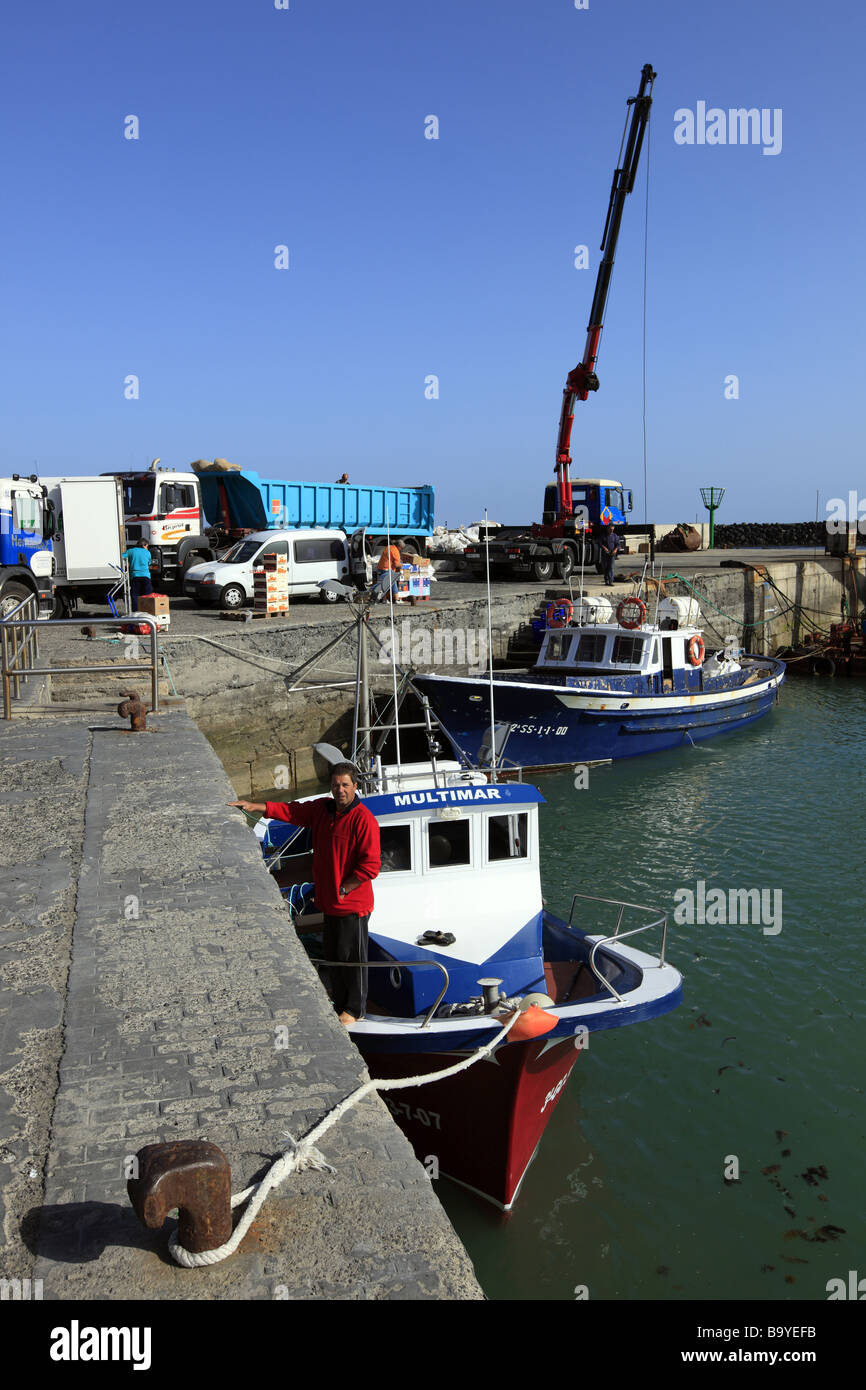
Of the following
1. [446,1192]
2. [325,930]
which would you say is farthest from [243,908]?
[446,1192]

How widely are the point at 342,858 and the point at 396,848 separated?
1879 millimetres

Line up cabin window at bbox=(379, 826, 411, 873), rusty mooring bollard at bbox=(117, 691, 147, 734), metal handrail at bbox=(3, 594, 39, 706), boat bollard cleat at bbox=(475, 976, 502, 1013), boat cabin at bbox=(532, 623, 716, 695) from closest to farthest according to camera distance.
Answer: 1. boat bollard cleat at bbox=(475, 976, 502, 1013)
2. cabin window at bbox=(379, 826, 411, 873)
3. rusty mooring bollard at bbox=(117, 691, 147, 734)
4. metal handrail at bbox=(3, 594, 39, 706)
5. boat cabin at bbox=(532, 623, 716, 695)

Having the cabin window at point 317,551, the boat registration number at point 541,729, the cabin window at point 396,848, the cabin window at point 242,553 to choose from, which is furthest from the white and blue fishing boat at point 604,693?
the cabin window at point 396,848

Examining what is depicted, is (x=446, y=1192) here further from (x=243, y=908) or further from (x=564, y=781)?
(x=564, y=781)

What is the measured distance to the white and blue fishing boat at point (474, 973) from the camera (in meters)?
6.98

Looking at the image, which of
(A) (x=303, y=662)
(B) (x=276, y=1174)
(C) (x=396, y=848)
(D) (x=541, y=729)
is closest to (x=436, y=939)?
(C) (x=396, y=848)

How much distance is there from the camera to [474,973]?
795 cm

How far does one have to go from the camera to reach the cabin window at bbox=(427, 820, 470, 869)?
832 centimetres

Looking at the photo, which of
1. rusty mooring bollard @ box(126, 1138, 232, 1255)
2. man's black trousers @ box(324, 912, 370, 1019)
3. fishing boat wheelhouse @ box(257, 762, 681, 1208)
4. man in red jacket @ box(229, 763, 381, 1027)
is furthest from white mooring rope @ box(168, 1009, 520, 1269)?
fishing boat wheelhouse @ box(257, 762, 681, 1208)

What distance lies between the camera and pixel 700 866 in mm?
14102

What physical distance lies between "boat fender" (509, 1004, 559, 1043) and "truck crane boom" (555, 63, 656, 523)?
26.8m

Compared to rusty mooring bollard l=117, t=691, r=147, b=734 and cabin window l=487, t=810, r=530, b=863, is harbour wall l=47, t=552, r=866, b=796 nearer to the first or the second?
rusty mooring bollard l=117, t=691, r=147, b=734

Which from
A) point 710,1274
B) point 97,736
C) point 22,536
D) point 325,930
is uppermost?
point 22,536
